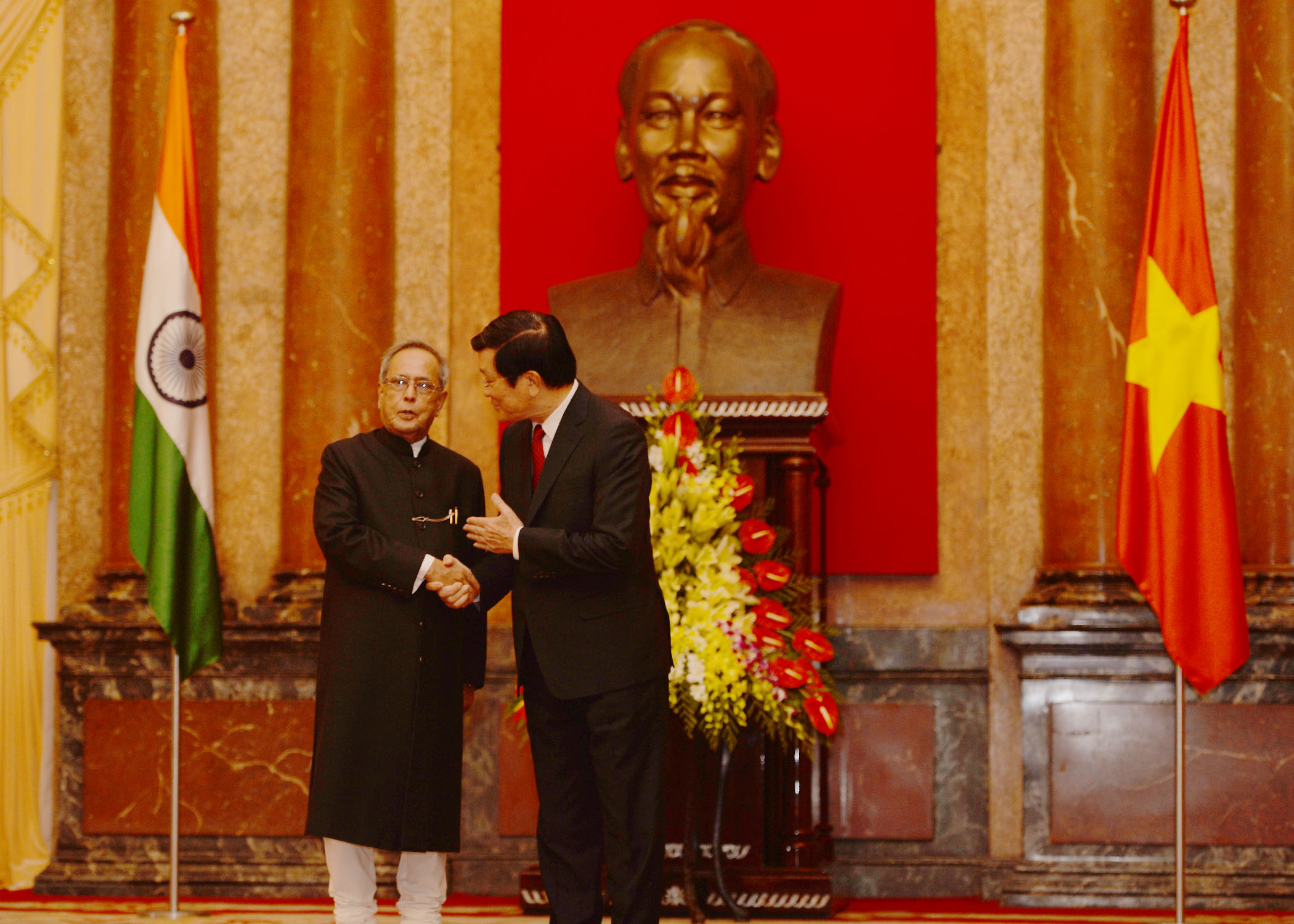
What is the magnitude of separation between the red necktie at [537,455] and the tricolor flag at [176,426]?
2.10 metres

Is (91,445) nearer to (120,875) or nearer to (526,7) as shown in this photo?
(120,875)

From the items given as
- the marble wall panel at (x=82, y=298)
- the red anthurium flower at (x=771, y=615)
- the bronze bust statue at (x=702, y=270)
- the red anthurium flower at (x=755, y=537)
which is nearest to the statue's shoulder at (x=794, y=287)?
the bronze bust statue at (x=702, y=270)

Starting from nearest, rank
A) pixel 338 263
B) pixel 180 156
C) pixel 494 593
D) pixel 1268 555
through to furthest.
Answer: pixel 494 593 < pixel 180 156 < pixel 1268 555 < pixel 338 263

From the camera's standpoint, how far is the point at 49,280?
6.29 metres

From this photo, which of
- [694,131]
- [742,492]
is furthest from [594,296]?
[742,492]

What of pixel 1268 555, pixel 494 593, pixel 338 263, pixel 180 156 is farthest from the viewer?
pixel 338 263

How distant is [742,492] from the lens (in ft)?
16.3

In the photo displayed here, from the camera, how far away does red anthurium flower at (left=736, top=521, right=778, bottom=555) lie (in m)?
4.95

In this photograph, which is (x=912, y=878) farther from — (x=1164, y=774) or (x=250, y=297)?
(x=250, y=297)

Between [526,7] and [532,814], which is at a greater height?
[526,7]

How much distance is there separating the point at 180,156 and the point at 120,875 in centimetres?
281

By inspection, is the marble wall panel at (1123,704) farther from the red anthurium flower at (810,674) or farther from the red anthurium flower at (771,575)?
the red anthurium flower at (771,575)

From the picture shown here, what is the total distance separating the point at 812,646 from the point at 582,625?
160cm

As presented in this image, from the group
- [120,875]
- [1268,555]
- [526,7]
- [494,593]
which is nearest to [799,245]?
[526,7]
